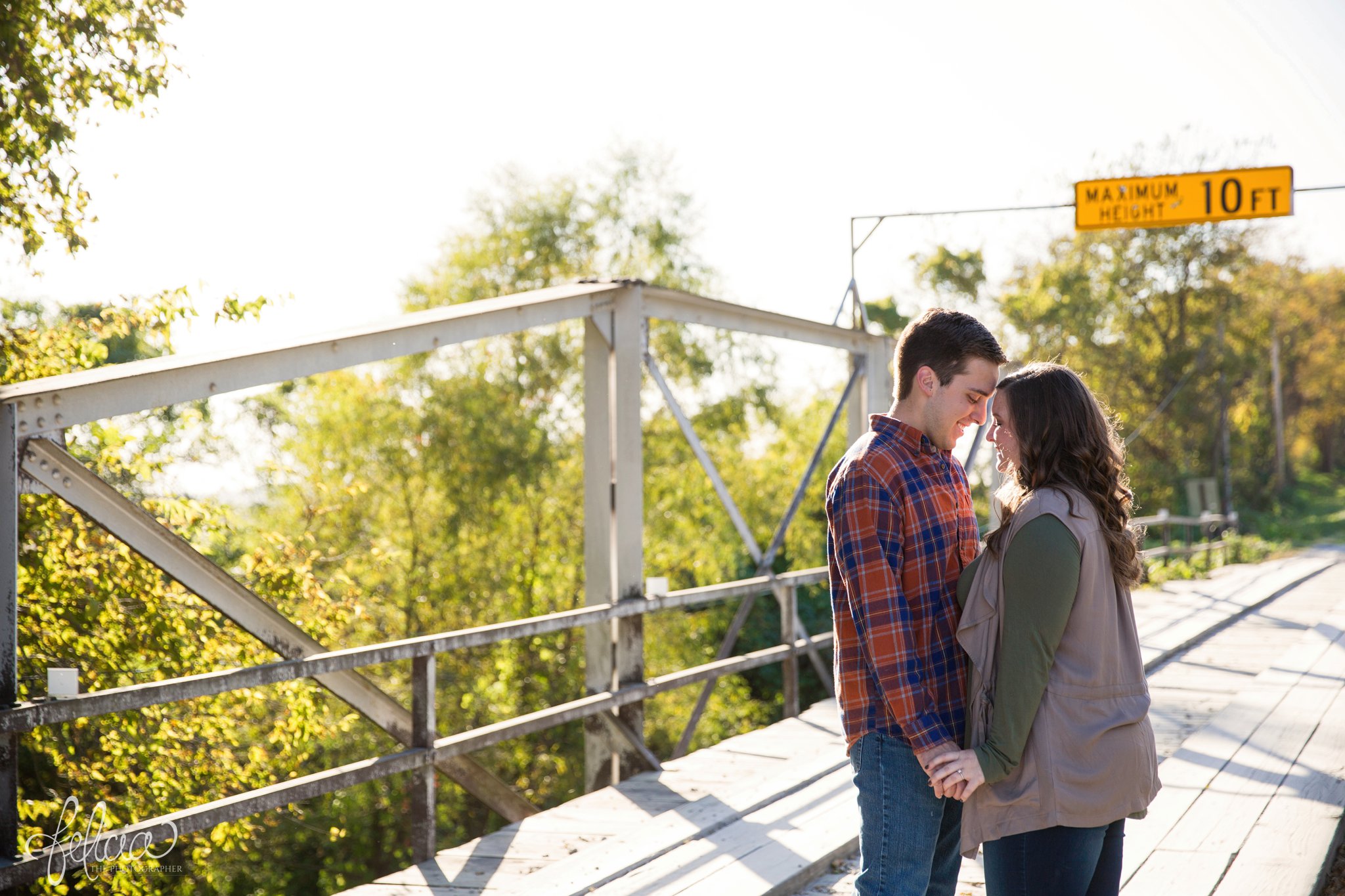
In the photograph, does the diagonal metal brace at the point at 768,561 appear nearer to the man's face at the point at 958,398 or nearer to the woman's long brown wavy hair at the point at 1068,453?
the man's face at the point at 958,398

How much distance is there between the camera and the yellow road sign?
970cm

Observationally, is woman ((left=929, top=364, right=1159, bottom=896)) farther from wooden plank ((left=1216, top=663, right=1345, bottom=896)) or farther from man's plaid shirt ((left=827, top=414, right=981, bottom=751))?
wooden plank ((left=1216, top=663, right=1345, bottom=896))

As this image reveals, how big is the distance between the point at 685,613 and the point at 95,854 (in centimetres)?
2098

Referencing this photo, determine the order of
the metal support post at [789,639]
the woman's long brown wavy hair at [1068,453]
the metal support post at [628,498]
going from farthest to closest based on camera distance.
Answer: the metal support post at [789,639]
the metal support post at [628,498]
the woman's long brown wavy hair at [1068,453]

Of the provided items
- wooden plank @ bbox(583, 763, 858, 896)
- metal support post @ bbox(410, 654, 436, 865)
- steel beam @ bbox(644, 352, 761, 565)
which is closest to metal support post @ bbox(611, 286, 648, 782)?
steel beam @ bbox(644, 352, 761, 565)

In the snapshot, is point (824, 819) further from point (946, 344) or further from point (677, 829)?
point (946, 344)

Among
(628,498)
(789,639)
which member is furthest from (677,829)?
(789,639)

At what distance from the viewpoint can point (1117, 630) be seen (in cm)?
217

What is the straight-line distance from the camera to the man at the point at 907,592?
86.8 inches

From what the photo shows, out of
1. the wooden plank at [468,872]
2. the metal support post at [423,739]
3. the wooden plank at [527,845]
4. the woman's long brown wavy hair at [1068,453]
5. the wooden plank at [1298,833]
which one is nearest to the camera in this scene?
the woman's long brown wavy hair at [1068,453]

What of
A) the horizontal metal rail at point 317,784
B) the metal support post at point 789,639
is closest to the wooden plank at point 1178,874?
the horizontal metal rail at point 317,784

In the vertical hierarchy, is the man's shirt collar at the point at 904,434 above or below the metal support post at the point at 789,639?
above

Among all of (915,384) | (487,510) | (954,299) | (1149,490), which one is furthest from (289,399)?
(1149,490)

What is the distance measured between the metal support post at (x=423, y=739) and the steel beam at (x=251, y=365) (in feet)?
4.27
